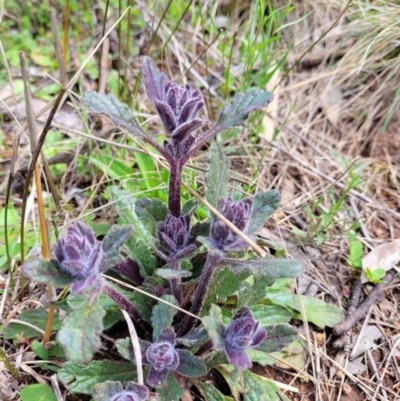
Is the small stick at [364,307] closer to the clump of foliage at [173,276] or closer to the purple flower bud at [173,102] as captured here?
the clump of foliage at [173,276]

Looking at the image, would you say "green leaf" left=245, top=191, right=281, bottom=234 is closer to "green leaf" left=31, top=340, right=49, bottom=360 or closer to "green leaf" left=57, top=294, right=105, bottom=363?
"green leaf" left=57, top=294, right=105, bottom=363

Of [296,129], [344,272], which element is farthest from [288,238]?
[296,129]

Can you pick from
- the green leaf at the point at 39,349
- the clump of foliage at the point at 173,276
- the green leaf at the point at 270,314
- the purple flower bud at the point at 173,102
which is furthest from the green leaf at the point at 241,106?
the green leaf at the point at 39,349

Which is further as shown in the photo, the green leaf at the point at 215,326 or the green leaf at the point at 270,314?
the green leaf at the point at 270,314

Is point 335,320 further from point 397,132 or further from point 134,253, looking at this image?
point 397,132

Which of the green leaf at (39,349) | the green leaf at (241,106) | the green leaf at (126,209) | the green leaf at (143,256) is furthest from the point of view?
the green leaf at (126,209)

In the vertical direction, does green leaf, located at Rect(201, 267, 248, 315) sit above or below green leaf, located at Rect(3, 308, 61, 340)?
above

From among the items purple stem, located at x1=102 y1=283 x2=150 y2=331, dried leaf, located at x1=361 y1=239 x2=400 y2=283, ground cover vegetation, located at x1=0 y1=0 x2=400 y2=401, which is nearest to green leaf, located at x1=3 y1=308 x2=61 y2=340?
ground cover vegetation, located at x1=0 y1=0 x2=400 y2=401
